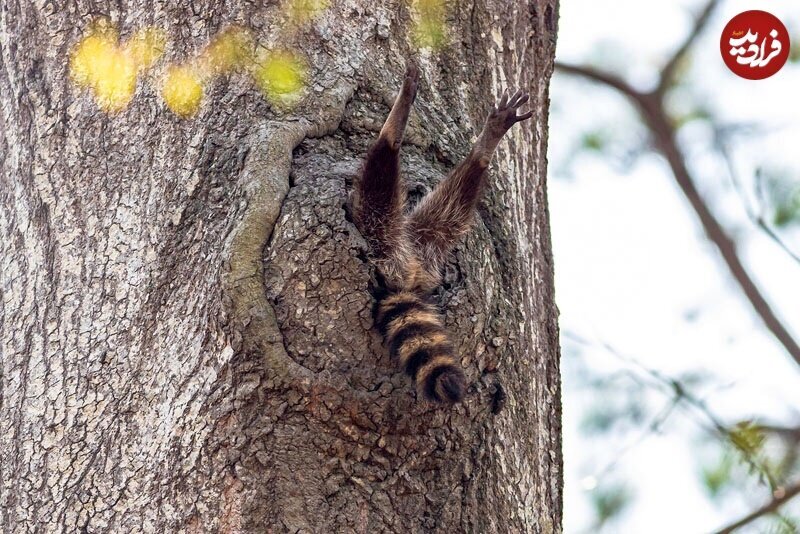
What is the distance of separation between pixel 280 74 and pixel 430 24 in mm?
468

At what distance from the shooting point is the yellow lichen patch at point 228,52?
88.9 inches

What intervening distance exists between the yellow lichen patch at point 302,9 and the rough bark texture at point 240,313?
A: 25 millimetres

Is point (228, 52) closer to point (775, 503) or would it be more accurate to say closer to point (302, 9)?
point (302, 9)

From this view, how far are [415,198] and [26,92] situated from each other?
94cm

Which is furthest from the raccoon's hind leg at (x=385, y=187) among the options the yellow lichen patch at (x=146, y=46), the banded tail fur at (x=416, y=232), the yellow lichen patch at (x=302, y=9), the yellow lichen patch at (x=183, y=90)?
the yellow lichen patch at (x=146, y=46)

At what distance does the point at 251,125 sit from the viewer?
216cm

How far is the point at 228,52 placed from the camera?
89.4 inches

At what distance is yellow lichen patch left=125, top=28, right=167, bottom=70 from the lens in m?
2.29

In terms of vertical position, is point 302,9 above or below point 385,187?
above

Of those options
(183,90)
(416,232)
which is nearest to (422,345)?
(416,232)

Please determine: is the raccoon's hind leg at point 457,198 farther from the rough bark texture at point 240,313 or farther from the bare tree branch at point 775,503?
the bare tree branch at point 775,503

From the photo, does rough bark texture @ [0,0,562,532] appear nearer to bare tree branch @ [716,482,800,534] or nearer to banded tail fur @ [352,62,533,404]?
banded tail fur @ [352,62,533,404]

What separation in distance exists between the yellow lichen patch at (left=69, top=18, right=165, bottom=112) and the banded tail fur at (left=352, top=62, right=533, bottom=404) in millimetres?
547

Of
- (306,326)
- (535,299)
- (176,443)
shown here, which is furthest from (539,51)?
(176,443)
